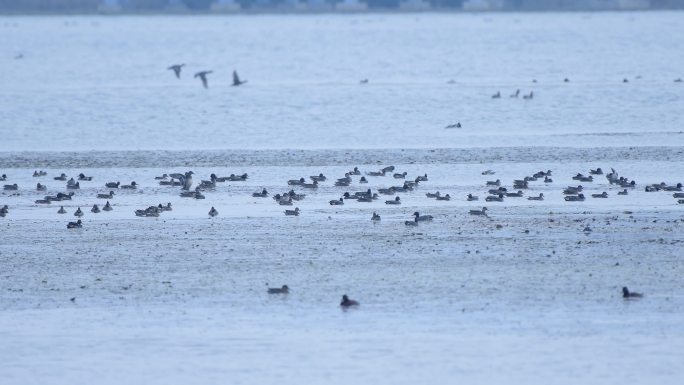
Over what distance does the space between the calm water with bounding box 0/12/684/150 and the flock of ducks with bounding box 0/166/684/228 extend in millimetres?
6935

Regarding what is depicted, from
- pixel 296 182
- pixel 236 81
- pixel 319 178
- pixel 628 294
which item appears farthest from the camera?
pixel 236 81

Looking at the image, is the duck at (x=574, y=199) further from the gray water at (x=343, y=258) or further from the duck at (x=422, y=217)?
the duck at (x=422, y=217)

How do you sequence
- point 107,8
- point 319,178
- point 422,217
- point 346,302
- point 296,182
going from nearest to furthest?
point 346,302 → point 422,217 → point 296,182 → point 319,178 → point 107,8

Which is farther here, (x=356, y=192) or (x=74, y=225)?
(x=356, y=192)

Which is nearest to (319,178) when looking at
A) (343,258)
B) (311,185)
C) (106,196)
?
(311,185)

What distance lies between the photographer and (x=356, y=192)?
71.8ft

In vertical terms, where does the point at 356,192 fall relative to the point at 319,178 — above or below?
below

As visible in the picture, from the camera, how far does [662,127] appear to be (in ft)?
114

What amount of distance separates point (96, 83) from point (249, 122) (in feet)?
73.0

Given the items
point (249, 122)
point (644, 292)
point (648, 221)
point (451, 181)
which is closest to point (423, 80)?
point (249, 122)

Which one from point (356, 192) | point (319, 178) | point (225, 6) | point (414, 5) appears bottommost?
point (356, 192)

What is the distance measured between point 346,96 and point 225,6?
147m

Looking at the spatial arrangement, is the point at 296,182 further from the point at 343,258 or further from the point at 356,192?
the point at 343,258

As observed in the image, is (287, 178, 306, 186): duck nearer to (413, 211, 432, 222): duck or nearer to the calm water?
(413, 211, 432, 222): duck
